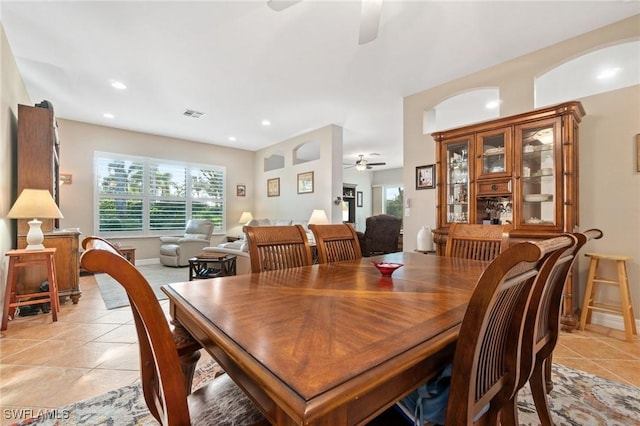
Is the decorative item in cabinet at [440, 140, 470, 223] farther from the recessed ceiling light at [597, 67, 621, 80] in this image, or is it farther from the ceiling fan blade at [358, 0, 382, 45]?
the recessed ceiling light at [597, 67, 621, 80]

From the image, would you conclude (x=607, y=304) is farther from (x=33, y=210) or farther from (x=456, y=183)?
(x=33, y=210)

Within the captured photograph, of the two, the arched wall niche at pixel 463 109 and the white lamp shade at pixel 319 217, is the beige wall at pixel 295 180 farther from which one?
the arched wall niche at pixel 463 109

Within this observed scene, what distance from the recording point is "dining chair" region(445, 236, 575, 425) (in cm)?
63

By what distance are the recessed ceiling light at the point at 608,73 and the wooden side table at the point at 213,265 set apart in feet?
17.0

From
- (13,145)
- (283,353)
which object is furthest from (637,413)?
(13,145)

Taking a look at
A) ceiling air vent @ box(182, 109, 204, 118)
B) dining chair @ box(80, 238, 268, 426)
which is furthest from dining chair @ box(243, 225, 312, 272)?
ceiling air vent @ box(182, 109, 204, 118)

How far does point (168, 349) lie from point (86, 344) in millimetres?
2389

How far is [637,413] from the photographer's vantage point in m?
1.54

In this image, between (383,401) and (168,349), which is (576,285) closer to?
(383,401)

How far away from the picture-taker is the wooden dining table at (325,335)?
541mm

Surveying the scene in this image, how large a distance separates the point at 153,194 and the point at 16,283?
11.9ft

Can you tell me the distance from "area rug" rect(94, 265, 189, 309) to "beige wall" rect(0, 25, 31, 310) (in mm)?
961

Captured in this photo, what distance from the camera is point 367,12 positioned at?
6.72 ft

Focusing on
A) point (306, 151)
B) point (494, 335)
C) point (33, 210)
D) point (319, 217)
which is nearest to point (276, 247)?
point (494, 335)
